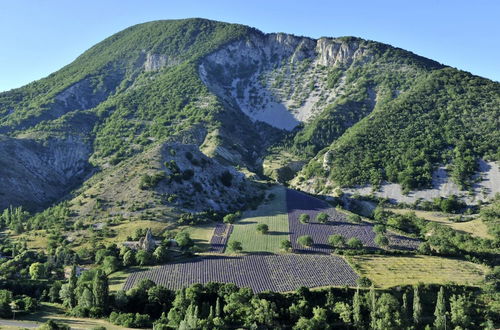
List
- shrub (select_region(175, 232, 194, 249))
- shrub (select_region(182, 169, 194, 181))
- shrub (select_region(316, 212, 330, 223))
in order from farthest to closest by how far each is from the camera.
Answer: shrub (select_region(182, 169, 194, 181))
shrub (select_region(316, 212, 330, 223))
shrub (select_region(175, 232, 194, 249))

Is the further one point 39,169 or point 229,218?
point 39,169

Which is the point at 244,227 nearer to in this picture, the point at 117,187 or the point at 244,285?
the point at 244,285

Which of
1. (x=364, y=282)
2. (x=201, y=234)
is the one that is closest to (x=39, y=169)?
(x=201, y=234)

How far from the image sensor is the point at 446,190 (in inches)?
4875

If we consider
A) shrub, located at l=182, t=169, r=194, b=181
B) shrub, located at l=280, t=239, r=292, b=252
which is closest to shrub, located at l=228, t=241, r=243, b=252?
shrub, located at l=280, t=239, r=292, b=252

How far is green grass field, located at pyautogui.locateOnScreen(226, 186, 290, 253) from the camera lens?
275 feet

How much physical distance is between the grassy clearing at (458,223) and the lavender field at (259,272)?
1393 inches

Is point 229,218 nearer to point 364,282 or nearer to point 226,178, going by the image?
point 226,178

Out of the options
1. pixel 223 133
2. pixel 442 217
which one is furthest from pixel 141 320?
pixel 223 133

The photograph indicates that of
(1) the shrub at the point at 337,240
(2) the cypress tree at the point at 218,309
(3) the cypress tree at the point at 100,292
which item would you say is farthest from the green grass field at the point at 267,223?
(3) the cypress tree at the point at 100,292

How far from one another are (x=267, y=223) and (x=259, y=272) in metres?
26.1

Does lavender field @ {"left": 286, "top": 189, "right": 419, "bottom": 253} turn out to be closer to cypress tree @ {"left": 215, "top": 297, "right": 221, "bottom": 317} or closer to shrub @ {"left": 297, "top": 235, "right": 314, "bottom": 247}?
shrub @ {"left": 297, "top": 235, "right": 314, "bottom": 247}

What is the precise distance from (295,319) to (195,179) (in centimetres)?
6055

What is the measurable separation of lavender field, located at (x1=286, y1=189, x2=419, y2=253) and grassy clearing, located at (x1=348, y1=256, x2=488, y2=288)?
6828 mm
